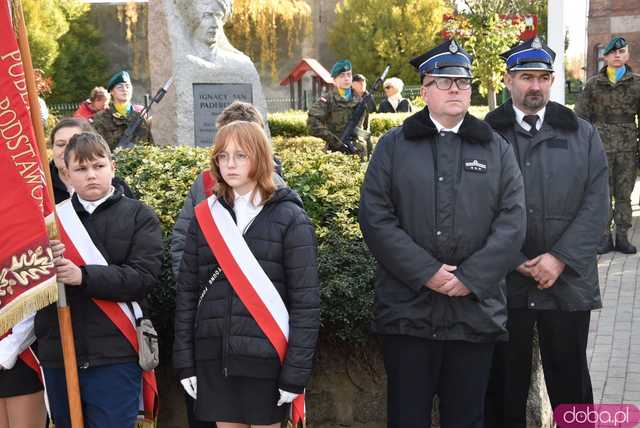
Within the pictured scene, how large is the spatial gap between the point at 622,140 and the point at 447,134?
5.91 metres

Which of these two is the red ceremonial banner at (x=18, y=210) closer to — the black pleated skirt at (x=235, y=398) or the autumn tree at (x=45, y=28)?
the black pleated skirt at (x=235, y=398)

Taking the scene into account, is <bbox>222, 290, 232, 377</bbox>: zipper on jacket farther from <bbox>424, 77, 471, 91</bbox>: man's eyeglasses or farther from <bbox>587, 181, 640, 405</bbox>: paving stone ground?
<bbox>587, 181, 640, 405</bbox>: paving stone ground

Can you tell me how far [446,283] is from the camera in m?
3.59

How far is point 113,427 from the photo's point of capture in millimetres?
3623

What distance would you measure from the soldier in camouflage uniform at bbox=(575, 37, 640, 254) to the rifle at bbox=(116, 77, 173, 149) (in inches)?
175

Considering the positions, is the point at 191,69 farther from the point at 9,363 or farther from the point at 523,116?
the point at 9,363

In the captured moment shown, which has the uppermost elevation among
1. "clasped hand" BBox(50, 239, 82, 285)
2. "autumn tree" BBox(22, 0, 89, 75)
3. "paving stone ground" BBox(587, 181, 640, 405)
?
"autumn tree" BBox(22, 0, 89, 75)

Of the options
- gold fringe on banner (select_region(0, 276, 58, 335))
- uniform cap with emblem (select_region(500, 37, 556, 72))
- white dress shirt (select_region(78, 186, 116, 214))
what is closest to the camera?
gold fringe on banner (select_region(0, 276, 58, 335))

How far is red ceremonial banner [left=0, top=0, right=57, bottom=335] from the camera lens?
3.35m

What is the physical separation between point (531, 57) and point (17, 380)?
288 cm

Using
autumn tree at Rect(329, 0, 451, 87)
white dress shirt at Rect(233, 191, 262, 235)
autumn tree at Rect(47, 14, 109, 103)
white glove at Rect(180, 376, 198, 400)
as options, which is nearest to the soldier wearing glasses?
white dress shirt at Rect(233, 191, 262, 235)

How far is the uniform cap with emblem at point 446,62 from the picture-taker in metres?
3.77

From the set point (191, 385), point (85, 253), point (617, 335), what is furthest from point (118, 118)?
point (191, 385)

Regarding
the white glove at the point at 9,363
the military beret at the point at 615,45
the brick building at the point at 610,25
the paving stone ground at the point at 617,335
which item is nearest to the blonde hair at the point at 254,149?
the white glove at the point at 9,363
